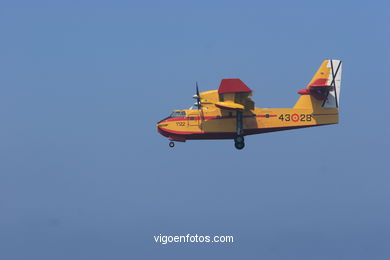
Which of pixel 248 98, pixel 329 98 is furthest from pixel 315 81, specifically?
pixel 248 98

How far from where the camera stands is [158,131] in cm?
5622

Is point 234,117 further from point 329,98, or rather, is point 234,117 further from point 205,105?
point 329,98

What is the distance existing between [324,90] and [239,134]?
6.59m

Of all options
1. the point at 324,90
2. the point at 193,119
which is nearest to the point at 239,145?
the point at 193,119

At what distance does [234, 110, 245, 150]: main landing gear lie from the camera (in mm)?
54062

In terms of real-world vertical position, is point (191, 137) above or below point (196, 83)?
below

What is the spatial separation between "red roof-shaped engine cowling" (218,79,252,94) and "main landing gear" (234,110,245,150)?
91.4 inches

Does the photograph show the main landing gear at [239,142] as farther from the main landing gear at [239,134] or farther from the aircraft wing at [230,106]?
the aircraft wing at [230,106]

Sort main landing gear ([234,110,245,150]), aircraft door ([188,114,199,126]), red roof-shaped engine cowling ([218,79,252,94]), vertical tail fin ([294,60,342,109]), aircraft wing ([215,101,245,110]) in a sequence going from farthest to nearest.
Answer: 1. aircraft door ([188,114,199,126])
2. vertical tail fin ([294,60,342,109])
3. main landing gear ([234,110,245,150])
4. aircraft wing ([215,101,245,110])
5. red roof-shaped engine cowling ([218,79,252,94])

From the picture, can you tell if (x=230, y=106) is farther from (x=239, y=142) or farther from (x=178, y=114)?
(x=178, y=114)

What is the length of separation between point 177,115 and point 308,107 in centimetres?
920

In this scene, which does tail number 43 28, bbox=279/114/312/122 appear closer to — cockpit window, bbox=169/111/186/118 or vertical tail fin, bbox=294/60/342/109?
vertical tail fin, bbox=294/60/342/109

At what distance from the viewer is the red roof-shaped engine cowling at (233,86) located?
51.9m

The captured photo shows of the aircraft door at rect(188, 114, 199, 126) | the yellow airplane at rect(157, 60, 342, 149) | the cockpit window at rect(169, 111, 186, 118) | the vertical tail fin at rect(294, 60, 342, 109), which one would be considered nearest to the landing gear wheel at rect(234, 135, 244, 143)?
the yellow airplane at rect(157, 60, 342, 149)
